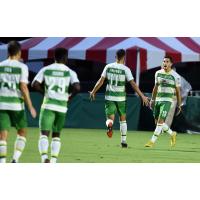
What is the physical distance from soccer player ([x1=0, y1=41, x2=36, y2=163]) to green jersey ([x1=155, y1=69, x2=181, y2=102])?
16.1ft

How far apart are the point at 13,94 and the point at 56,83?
2.01ft

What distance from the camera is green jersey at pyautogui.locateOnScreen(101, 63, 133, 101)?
A: 15.3m

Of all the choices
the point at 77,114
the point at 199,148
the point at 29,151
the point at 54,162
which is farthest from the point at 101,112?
the point at 54,162

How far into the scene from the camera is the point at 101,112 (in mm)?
21344

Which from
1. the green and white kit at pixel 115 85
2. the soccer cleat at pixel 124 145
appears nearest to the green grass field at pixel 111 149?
the soccer cleat at pixel 124 145

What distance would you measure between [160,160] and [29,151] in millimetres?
2238

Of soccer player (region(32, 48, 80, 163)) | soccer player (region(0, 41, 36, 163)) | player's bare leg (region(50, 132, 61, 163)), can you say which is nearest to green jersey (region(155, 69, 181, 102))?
soccer player (region(32, 48, 80, 163))

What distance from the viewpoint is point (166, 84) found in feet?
53.1

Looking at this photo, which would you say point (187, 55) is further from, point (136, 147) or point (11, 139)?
point (11, 139)

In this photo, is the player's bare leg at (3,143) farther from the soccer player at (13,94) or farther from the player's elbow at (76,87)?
the player's elbow at (76,87)

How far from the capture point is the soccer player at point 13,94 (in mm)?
11562

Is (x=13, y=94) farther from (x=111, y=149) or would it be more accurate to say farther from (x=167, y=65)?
(x=167, y=65)

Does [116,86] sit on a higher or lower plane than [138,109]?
higher

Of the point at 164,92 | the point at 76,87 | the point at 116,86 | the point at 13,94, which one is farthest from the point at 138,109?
the point at 13,94
